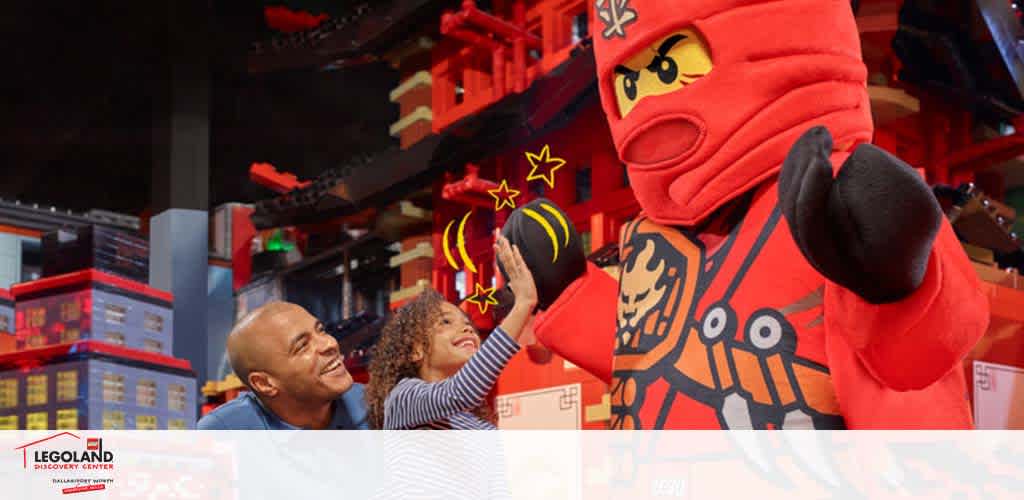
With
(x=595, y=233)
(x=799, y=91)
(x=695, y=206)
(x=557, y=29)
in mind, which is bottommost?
(x=695, y=206)

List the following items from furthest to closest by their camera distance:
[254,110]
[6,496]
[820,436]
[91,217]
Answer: [91,217], [254,110], [6,496], [820,436]

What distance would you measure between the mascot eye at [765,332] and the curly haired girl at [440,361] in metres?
0.29

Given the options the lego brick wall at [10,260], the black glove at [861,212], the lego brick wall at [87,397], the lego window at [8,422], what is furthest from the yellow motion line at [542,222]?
the lego brick wall at [10,260]

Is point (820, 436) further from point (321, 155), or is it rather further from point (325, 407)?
point (321, 155)

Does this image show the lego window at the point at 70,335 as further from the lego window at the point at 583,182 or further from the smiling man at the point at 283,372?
the smiling man at the point at 283,372

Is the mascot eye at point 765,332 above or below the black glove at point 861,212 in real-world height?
below

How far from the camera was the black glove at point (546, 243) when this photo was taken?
144 cm

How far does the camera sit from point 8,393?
3402 mm

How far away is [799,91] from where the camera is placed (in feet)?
4.17

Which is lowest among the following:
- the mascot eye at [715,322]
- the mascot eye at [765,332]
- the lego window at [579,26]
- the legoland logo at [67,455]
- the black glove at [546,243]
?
the legoland logo at [67,455]

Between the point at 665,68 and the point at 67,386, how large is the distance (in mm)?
2554

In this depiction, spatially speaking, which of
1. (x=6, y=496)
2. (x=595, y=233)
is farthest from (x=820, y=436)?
(x=6, y=496)

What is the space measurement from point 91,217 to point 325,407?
290 centimetres

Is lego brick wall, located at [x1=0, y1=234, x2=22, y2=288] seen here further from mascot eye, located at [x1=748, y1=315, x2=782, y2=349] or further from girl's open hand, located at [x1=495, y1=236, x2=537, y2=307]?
mascot eye, located at [x1=748, y1=315, x2=782, y2=349]
